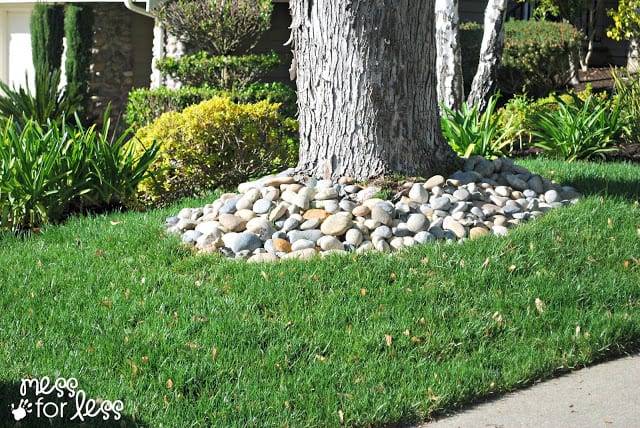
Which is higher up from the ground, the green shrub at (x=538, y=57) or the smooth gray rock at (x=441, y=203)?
the green shrub at (x=538, y=57)

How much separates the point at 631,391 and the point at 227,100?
535 cm

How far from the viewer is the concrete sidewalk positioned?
4215 mm

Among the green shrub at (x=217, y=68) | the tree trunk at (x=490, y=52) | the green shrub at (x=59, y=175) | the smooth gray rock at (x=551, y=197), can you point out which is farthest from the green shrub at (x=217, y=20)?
the smooth gray rock at (x=551, y=197)

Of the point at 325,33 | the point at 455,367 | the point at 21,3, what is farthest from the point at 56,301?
the point at 21,3

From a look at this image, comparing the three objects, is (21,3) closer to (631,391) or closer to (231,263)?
(231,263)

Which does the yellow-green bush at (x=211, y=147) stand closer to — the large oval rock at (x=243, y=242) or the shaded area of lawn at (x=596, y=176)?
the large oval rock at (x=243, y=242)

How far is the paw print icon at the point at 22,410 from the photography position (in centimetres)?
397

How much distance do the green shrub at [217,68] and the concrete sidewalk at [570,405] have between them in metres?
8.91

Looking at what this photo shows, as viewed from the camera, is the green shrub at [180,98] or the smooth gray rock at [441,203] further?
the green shrub at [180,98]

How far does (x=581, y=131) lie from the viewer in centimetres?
981

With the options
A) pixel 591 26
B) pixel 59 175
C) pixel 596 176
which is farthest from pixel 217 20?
pixel 591 26

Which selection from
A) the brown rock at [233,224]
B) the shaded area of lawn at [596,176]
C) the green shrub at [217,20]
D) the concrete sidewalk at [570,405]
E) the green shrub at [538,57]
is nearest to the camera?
the concrete sidewalk at [570,405]

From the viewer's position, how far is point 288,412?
4156 mm

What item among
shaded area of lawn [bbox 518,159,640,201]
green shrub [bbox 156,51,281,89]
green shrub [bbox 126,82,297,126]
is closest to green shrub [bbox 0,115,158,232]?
shaded area of lawn [bbox 518,159,640,201]
